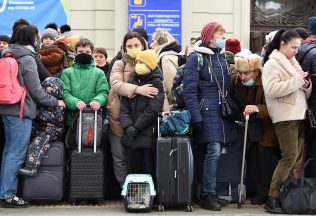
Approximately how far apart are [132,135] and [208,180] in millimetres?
951

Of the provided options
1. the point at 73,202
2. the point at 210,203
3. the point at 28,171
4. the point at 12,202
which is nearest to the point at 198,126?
the point at 210,203

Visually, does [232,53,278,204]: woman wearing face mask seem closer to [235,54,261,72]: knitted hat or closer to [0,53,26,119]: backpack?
[235,54,261,72]: knitted hat

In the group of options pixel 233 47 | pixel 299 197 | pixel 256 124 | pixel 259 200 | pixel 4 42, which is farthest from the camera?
pixel 233 47

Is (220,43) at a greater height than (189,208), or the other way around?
(220,43)

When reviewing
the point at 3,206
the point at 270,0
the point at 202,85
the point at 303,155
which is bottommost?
the point at 3,206

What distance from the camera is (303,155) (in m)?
7.00

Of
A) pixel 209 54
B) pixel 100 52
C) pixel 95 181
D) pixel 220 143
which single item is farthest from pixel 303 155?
pixel 100 52

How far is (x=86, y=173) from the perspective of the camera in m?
6.83

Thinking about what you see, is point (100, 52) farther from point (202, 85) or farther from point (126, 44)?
point (202, 85)

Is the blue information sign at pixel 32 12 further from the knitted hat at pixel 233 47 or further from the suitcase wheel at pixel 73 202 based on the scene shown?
the suitcase wheel at pixel 73 202

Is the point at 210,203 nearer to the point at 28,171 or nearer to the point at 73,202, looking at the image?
the point at 73,202

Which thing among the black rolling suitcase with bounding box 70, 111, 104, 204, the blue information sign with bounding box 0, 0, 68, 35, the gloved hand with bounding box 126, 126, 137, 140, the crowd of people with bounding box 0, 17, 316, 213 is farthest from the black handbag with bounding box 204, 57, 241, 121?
the blue information sign with bounding box 0, 0, 68, 35

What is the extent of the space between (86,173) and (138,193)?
24.5 inches

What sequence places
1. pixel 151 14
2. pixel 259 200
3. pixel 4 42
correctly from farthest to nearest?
pixel 151 14 < pixel 4 42 < pixel 259 200
